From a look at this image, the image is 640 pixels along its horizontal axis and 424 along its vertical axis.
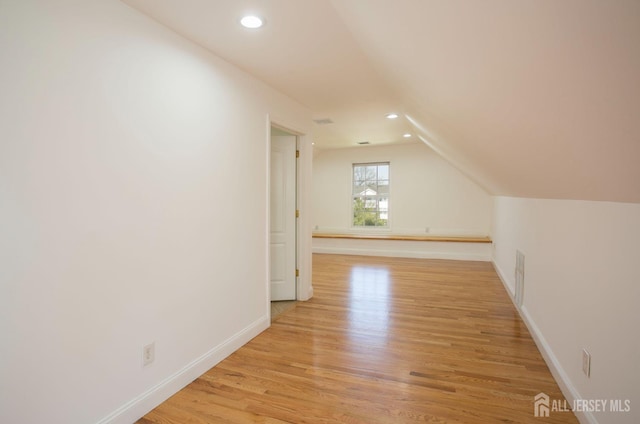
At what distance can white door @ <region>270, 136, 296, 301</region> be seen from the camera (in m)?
4.10

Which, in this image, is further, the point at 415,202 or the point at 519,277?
the point at 415,202

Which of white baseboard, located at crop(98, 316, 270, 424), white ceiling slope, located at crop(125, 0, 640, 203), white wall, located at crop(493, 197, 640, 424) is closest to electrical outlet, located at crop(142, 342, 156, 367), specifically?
white baseboard, located at crop(98, 316, 270, 424)

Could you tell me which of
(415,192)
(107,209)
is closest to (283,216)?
(107,209)

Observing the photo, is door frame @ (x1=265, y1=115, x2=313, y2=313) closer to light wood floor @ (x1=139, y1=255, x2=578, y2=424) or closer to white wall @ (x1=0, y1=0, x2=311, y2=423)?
light wood floor @ (x1=139, y1=255, x2=578, y2=424)

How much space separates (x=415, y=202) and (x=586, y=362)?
19.6 feet

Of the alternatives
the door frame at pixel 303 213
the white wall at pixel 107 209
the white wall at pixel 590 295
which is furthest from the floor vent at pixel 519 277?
the white wall at pixel 107 209

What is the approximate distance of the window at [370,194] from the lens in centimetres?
795

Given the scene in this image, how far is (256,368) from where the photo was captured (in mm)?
2557

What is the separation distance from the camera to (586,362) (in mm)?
1803

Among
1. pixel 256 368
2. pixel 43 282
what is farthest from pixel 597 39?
pixel 256 368

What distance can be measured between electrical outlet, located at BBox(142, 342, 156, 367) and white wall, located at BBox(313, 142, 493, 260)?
5.87m

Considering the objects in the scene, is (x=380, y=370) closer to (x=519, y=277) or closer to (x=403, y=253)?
(x=519, y=277)

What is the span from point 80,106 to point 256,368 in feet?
6.84

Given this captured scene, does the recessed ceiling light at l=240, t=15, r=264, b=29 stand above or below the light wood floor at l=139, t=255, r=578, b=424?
above
